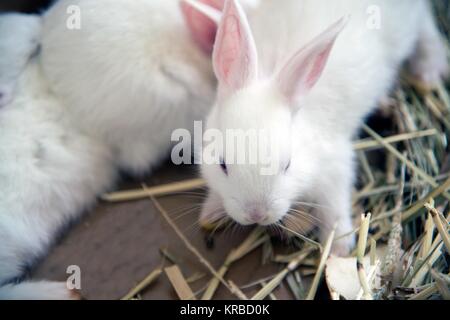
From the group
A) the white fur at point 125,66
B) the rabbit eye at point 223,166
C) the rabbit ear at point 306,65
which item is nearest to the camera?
the rabbit ear at point 306,65

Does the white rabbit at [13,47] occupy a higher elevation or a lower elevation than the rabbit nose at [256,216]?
higher

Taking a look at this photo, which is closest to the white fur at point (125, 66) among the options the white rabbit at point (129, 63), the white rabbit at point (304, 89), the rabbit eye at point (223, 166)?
the white rabbit at point (129, 63)

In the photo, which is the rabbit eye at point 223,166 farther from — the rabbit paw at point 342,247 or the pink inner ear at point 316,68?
the rabbit paw at point 342,247

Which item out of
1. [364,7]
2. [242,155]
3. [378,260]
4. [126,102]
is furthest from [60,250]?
[364,7]

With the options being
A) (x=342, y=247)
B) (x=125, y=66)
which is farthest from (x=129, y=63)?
(x=342, y=247)

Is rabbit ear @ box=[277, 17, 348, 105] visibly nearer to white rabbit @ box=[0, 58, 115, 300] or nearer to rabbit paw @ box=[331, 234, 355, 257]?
rabbit paw @ box=[331, 234, 355, 257]
